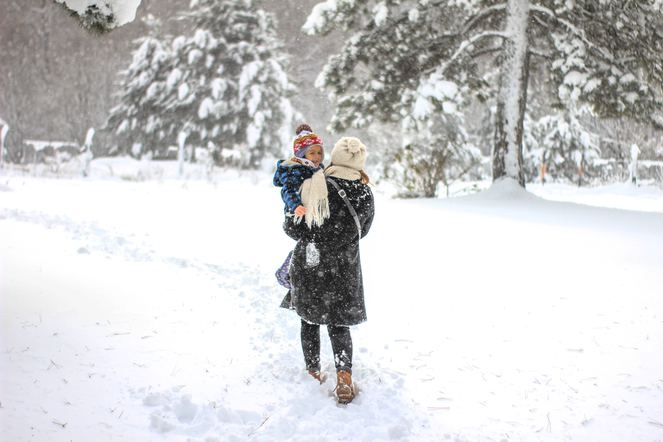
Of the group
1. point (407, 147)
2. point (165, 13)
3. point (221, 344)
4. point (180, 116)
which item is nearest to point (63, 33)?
point (165, 13)

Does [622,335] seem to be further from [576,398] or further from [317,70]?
[317,70]

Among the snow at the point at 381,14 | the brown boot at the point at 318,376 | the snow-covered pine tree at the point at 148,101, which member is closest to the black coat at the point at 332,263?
the brown boot at the point at 318,376

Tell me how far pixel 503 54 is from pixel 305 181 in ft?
30.6

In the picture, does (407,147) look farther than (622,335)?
Yes

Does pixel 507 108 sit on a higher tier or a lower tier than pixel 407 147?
higher

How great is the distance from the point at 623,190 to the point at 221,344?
588 inches

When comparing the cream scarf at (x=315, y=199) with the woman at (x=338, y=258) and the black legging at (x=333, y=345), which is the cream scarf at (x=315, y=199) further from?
the black legging at (x=333, y=345)

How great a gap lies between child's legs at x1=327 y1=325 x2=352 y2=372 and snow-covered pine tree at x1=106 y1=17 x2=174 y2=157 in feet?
82.7

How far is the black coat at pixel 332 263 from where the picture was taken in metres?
2.78

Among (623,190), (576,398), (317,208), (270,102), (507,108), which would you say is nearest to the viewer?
(317,208)

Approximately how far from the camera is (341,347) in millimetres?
2852

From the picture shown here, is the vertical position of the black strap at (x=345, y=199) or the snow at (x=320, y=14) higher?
the snow at (x=320, y=14)

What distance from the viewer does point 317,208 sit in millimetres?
2639

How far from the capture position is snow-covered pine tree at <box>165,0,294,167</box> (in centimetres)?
2419
